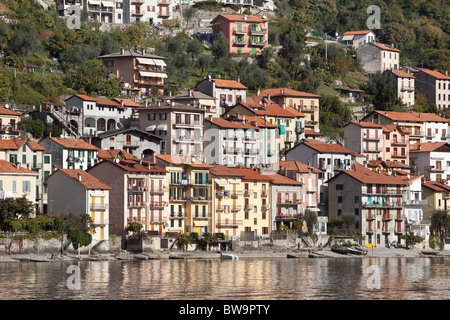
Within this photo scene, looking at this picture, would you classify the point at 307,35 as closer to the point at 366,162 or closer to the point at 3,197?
the point at 366,162

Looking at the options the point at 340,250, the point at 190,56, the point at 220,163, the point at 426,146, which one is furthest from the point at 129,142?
the point at 426,146

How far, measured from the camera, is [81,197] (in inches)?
3780

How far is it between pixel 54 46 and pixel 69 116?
25.5 meters

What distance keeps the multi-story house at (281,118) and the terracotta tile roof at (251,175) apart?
44.7 feet

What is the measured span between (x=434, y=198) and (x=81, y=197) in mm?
47776

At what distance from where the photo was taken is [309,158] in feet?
406

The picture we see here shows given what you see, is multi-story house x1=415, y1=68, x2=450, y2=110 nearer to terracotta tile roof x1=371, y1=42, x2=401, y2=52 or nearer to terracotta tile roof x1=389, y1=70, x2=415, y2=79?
terracotta tile roof x1=389, y1=70, x2=415, y2=79

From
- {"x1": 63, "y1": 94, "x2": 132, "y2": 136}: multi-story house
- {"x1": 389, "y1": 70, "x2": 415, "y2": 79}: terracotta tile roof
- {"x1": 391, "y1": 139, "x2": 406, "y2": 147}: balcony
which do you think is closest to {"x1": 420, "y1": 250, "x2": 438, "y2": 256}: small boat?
{"x1": 391, "y1": 139, "x2": 406, "y2": 147}: balcony

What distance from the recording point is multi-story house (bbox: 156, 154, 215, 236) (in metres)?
105

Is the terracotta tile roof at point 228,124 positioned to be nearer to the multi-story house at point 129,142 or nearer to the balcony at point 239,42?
the multi-story house at point 129,142

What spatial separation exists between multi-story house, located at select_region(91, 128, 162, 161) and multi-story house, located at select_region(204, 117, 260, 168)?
6989 millimetres

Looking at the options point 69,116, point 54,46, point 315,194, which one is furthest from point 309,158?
point 54,46

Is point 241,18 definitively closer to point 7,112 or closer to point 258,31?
point 258,31

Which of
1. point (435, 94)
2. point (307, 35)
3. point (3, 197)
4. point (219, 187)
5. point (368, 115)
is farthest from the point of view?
point (307, 35)
